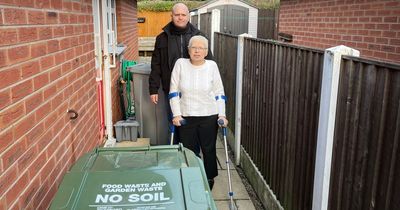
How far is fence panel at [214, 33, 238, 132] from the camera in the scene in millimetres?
6055

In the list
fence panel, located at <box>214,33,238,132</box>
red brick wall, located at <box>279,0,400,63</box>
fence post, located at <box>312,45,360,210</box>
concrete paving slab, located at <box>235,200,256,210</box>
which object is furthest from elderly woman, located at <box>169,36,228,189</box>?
red brick wall, located at <box>279,0,400,63</box>

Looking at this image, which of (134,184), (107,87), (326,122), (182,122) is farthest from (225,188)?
(134,184)

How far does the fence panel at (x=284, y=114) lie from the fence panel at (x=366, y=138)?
393 mm

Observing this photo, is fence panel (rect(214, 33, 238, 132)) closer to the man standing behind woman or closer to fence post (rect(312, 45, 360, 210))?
the man standing behind woman

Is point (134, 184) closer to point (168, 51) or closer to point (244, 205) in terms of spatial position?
point (244, 205)

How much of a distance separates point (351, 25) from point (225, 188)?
8.76 feet

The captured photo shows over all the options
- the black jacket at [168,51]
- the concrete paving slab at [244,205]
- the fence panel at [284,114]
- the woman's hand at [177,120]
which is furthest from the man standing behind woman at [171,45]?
the concrete paving slab at [244,205]

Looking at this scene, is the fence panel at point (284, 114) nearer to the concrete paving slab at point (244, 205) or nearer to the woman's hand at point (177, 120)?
the concrete paving slab at point (244, 205)

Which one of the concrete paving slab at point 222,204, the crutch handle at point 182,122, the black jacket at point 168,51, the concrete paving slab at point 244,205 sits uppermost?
the black jacket at point 168,51

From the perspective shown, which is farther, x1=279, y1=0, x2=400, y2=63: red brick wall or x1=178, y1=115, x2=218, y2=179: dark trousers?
x1=279, y1=0, x2=400, y2=63: red brick wall

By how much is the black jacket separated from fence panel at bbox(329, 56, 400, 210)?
2.21 m

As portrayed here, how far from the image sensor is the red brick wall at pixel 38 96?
6.28ft

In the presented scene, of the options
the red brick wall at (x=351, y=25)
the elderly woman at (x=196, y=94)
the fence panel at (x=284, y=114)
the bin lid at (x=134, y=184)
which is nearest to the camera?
the bin lid at (x=134, y=184)

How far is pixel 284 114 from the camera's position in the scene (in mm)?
3768
